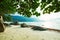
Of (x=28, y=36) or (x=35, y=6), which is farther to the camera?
(x=28, y=36)

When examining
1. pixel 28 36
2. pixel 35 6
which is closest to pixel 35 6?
pixel 35 6

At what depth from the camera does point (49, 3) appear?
9.05 ft

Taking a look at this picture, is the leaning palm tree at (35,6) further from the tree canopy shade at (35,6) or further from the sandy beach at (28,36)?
the sandy beach at (28,36)

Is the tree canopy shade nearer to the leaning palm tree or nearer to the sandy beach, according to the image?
the leaning palm tree

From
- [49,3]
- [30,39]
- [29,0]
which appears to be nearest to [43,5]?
[49,3]

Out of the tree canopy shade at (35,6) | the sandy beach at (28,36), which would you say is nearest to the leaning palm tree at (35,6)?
the tree canopy shade at (35,6)

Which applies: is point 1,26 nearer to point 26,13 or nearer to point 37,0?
point 26,13

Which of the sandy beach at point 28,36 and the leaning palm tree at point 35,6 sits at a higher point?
the leaning palm tree at point 35,6

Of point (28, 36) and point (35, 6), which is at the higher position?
point (35, 6)

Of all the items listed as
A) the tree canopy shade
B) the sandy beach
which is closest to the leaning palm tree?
the tree canopy shade

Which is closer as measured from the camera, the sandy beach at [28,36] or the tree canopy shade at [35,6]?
the tree canopy shade at [35,6]

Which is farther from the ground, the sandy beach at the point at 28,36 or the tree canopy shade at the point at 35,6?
the tree canopy shade at the point at 35,6

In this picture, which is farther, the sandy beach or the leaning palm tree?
the sandy beach

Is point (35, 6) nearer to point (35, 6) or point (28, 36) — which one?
point (35, 6)
